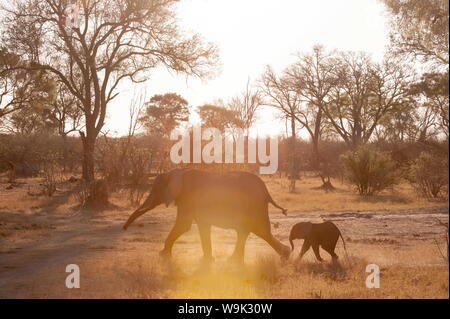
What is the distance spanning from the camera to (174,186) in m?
7.89

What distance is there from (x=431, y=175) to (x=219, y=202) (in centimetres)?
1540

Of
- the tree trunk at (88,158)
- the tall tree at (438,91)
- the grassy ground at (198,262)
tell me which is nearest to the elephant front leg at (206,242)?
the grassy ground at (198,262)

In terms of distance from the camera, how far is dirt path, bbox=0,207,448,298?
695 cm

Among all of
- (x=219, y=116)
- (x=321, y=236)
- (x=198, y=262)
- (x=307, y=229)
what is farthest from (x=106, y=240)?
(x=219, y=116)

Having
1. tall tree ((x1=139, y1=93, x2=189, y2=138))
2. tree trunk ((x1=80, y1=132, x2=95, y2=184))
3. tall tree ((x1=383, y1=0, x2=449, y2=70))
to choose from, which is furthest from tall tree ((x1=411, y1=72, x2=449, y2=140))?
tall tree ((x1=139, y1=93, x2=189, y2=138))

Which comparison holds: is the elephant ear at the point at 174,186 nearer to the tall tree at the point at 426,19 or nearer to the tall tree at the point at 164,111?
the tall tree at the point at 426,19

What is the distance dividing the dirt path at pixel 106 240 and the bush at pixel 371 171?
695 cm

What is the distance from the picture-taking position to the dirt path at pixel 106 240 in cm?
695

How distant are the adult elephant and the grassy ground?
0.49 m

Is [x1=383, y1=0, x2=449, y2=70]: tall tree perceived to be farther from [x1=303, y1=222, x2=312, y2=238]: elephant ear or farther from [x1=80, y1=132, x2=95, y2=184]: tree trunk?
[x1=80, y1=132, x2=95, y2=184]: tree trunk

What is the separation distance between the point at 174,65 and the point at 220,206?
17257mm

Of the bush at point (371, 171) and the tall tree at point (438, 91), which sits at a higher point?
the tall tree at point (438, 91)

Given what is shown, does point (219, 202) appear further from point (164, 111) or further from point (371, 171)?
point (164, 111)
